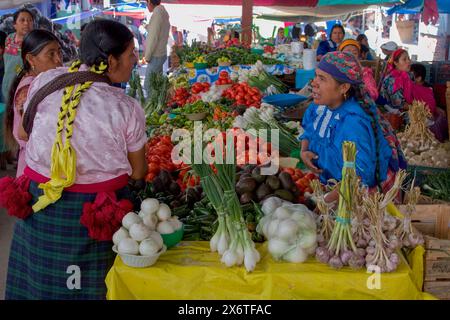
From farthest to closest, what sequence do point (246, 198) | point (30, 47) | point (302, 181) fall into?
point (30, 47), point (302, 181), point (246, 198)

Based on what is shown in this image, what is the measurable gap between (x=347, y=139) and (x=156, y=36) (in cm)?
595

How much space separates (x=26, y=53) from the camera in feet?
10.7

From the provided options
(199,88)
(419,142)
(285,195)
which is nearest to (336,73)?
(285,195)

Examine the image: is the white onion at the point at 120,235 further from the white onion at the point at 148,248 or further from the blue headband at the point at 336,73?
the blue headband at the point at 336,73

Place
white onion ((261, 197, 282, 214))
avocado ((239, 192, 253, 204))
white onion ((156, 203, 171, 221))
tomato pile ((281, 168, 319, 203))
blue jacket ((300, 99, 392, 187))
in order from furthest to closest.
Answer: tomato pile ((281, 168, 319, 203)) → blue jacket ((300, 99, 392, 187)) → avocado ((239, 192, 253, 204)) → white onion ((261, 197, 282, 214)) → white onion ((156, 203, 171, 221))

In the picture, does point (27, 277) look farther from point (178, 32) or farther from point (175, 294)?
point (178, 32)

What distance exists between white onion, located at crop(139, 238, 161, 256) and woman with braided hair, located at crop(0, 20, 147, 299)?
205 mm

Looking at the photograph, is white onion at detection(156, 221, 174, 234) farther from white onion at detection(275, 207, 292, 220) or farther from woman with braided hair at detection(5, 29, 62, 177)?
woman with braided hair at detection(5, 29, 62, 177)

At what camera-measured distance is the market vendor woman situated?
8.60 ft

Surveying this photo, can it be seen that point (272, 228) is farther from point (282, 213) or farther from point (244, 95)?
point (244, 95)

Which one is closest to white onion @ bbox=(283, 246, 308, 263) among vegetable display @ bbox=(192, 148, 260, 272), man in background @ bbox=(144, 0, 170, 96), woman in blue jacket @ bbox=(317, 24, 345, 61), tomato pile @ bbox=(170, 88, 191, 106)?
vegetable display @ bbox=(192, 148, 260, 272)

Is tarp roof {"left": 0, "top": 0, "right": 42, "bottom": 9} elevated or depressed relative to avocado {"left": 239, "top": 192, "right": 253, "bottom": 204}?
elevated

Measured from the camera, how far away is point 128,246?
1986mm
